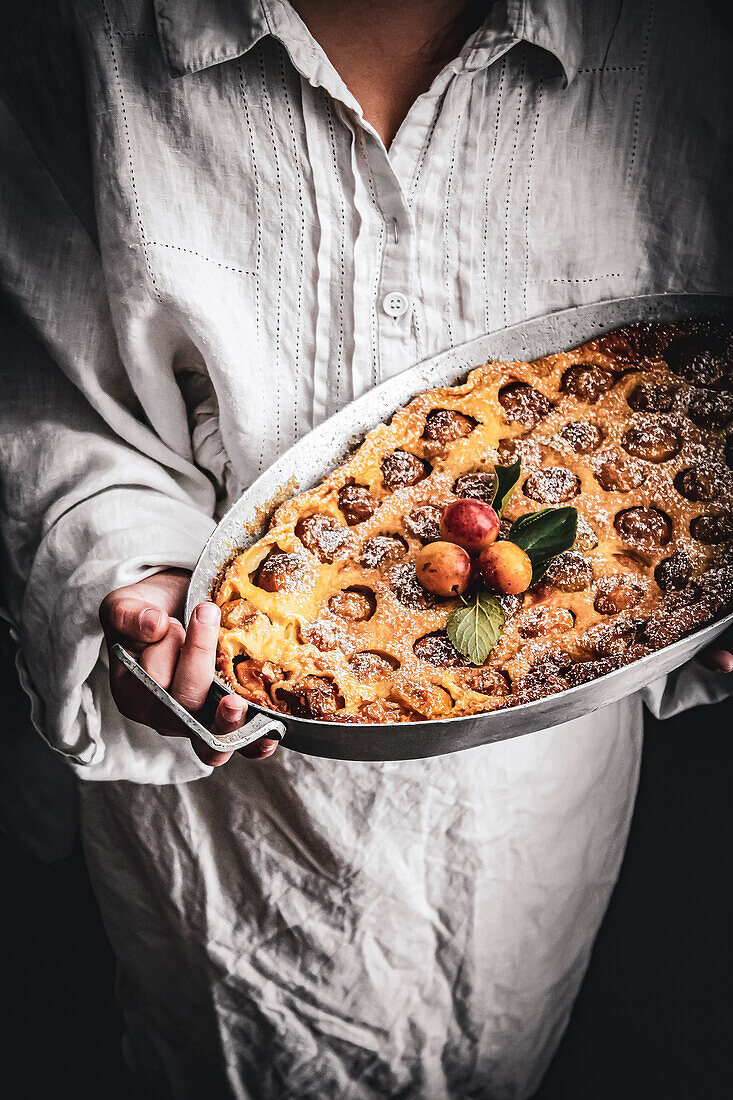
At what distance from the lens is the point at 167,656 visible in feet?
1.98

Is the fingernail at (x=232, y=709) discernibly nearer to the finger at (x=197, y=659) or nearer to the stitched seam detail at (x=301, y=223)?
the finger at (x=197, y=659)

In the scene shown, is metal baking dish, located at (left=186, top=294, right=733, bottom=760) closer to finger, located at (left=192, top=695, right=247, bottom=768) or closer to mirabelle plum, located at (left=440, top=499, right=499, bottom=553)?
finger, located at (left=192, top=695, right=247, bottom=768)

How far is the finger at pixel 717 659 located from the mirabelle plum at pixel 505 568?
172mm

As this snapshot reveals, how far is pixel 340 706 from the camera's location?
2.01 feet

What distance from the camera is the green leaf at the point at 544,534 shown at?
669 millimetres

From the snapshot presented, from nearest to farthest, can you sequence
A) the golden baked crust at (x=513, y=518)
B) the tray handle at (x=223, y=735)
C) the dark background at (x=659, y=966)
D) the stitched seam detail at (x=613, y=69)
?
the tray handle at (x=223, y=735)
the golden baked crust at (x=513, y=518)
the stitched seam detail at (x=613, y=69)
the dark background at (x=659, y=966)

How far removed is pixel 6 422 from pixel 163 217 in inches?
9.3

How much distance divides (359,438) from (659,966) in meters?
0.88

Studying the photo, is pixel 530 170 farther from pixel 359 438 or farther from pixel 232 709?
pixel 232 709

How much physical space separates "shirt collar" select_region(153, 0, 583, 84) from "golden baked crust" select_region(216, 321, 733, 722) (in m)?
0.25

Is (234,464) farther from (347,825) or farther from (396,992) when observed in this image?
(396,992)

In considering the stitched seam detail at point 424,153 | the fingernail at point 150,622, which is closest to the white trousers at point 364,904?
the fingernail at point 150,622

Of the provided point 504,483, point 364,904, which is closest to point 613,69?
point 504,483

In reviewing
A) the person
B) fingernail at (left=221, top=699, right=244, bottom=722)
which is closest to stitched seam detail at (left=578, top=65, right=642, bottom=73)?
the person
